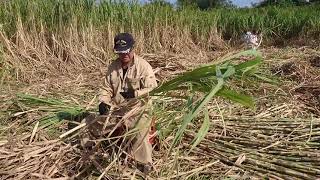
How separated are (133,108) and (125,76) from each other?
684 millimetres

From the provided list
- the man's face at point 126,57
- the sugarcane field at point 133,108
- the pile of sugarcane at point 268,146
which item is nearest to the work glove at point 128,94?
the sugarcane field at point 133,108

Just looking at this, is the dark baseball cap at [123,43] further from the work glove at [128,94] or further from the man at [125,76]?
the work glove at [128,94]

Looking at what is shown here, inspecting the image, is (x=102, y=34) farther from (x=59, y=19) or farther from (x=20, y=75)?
(x=20, y=75)

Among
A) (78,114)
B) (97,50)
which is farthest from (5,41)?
(78,114)

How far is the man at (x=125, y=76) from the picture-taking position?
337 cm

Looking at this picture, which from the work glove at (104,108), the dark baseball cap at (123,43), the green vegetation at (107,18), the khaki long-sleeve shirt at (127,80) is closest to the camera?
the work glove at (104,108)

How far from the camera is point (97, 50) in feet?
24.0

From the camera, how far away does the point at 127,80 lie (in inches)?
140

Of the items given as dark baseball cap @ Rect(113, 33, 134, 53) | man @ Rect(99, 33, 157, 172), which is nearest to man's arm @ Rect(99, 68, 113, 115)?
man @ Rect(99, 33, 157, 172)

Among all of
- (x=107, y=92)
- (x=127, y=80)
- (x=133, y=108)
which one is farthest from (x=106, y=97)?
(x=133, y=108)

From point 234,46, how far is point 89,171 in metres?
8.79

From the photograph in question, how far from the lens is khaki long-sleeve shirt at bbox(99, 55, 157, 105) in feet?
→ 11.3

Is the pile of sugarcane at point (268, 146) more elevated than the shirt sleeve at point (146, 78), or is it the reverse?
the shirt sleeve at point (146, 78)

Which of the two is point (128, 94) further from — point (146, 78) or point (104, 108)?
point (104, 108)
